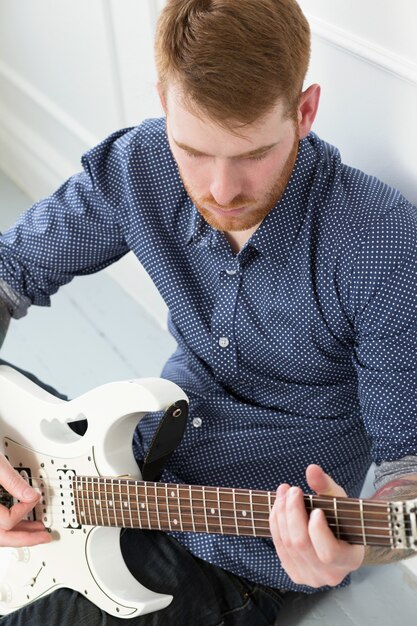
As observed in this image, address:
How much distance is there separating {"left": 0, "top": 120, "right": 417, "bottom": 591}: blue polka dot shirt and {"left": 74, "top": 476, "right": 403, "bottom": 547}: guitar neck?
200 millimetres

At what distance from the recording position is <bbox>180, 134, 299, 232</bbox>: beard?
50.4 inches

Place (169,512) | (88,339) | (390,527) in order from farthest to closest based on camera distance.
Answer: (88,339) < (169,512) < (390,527)

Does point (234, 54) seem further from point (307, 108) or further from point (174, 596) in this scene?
point (174, 596)

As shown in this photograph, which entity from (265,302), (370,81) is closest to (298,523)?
(265,302)

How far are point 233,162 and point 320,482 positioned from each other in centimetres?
42

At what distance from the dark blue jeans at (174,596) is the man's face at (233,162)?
54cm

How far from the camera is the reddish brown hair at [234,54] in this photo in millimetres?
1153

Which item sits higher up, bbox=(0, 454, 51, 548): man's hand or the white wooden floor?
bbox=(0, 454, 51, 548): man's hand

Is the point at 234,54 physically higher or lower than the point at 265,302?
higher

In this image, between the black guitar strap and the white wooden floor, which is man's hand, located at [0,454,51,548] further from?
the white wooden floor

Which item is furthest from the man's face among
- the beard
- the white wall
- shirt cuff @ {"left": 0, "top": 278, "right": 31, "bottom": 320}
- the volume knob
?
the volume knob

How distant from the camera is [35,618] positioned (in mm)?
1438

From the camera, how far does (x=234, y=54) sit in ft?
3.77

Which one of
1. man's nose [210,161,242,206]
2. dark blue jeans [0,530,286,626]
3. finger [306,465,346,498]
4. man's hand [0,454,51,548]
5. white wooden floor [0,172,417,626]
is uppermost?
man's nose [210,161,242,206]
